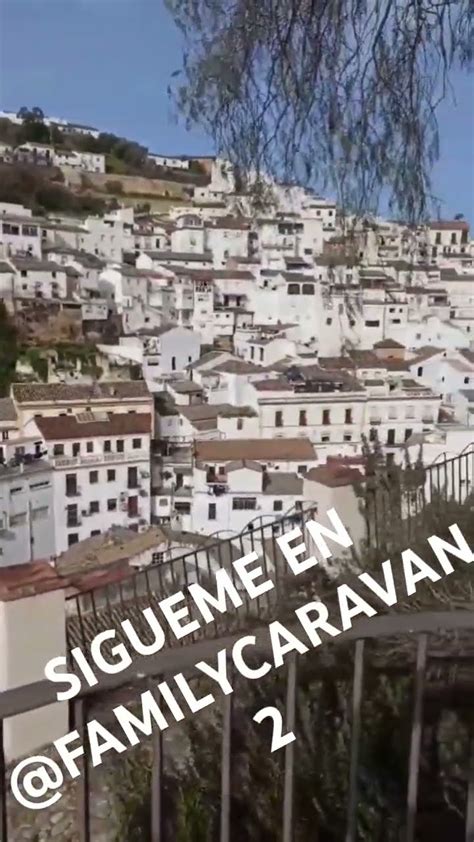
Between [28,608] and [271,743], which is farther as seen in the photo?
[28,608]

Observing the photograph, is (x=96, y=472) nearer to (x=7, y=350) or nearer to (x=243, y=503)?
(x=243, y=503)

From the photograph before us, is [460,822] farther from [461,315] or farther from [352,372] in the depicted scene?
[461,315]

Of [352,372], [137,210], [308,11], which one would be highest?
[137,210]

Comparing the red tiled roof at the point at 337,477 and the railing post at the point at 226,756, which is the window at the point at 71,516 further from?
the railing post at the point at 226,756

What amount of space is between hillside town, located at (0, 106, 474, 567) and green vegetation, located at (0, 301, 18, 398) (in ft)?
0.44

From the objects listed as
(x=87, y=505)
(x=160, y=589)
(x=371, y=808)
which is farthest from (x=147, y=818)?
(x=87, y=505)

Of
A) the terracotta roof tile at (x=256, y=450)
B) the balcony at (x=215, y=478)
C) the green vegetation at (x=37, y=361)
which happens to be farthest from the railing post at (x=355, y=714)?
the green vegetation at (x=37, y=361)

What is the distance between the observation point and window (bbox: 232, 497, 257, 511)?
9430mm

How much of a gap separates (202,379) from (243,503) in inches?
183

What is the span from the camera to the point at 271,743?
1.28 metres

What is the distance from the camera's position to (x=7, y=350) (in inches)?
615

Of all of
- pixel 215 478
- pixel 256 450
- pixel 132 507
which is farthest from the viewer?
pixel 132 507

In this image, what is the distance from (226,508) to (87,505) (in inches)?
102

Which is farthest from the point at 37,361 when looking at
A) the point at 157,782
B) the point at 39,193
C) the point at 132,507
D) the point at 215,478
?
the point at 157,782
